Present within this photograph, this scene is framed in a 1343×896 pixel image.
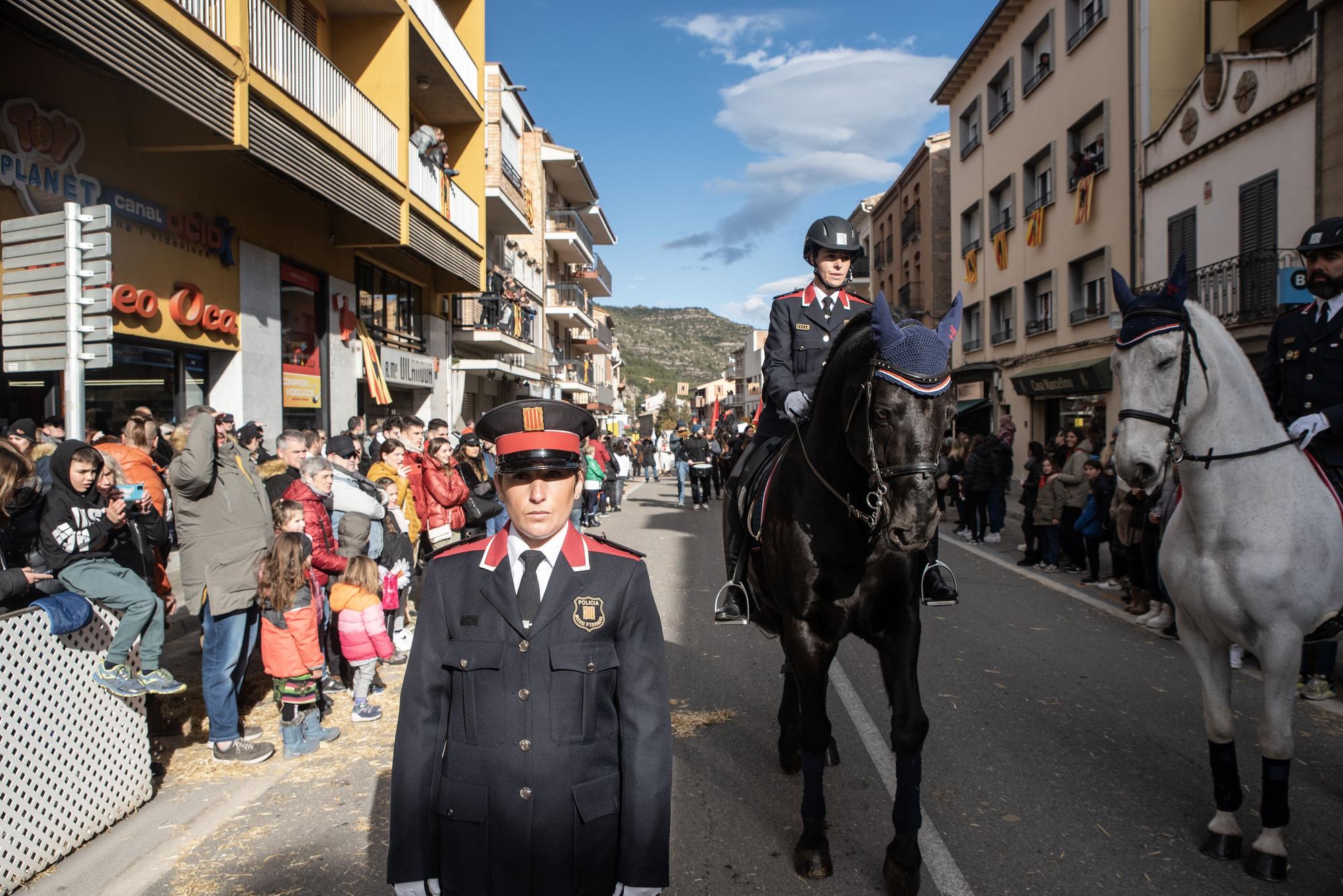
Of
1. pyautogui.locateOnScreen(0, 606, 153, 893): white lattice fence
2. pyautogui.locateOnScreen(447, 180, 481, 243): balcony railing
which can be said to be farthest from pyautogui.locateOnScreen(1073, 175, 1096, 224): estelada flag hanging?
pyautogui.locateOnScreen(0, 606, 153, 893): white lattice fence

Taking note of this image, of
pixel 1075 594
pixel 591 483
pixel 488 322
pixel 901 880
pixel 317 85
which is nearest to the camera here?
pixel 901 880

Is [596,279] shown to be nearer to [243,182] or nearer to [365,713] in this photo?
[243,182]

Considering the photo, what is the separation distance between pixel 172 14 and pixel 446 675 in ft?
32.0

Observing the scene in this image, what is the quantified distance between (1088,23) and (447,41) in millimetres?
16997

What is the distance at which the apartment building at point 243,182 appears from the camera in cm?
859

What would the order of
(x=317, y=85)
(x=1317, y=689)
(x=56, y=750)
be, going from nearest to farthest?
(x=56, y=750)
(x=1317, y=689)
(x=317, y=85)

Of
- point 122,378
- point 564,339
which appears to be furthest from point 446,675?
point 564,339

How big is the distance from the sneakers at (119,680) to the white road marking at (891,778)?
3.99 metres

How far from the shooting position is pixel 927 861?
11.8 ft

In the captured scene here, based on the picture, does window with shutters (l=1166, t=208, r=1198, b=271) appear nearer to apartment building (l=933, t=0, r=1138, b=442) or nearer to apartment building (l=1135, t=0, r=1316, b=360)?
apartment building (l=1135, t=0, r=1316, b=360)

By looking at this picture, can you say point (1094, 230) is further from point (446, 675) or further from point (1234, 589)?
point (446, 675)

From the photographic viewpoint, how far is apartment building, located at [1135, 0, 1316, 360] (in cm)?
1423

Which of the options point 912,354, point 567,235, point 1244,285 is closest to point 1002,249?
point 1244,285

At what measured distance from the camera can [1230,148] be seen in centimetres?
1617
